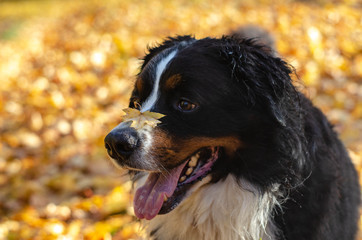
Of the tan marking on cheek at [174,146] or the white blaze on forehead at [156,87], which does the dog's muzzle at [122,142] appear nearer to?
the tan marking on cheek at [174,146]

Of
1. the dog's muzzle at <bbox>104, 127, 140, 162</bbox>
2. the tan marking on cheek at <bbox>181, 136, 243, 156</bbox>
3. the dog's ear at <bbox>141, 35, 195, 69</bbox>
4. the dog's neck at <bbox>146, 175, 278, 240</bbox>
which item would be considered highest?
the dog's ear at <bbox>141, 35, 195, 69</bbox>

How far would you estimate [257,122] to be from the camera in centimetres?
251

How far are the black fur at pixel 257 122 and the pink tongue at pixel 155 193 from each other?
0.26m

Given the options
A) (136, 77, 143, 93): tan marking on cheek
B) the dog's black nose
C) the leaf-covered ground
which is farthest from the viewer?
the leaf-covered ground

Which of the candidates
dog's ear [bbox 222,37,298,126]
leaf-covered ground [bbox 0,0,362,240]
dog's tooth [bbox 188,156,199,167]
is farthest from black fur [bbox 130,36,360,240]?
leaf-covered ground [bbox 0,0,362,240]

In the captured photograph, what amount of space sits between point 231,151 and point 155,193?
541 mm

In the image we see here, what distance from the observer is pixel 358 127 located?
5340mm

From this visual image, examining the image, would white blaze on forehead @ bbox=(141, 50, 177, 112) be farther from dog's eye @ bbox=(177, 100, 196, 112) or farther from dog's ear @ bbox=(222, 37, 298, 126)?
dog's ear @ bbox=(222, 37, 298, 126)

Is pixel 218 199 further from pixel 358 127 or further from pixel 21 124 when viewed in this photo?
pixel 21 124

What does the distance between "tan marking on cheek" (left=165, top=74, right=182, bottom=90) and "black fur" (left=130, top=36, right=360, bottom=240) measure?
23 millimetres

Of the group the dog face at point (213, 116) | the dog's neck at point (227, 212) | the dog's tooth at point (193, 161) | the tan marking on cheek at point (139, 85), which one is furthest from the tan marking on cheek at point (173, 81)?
the dog's neck at point (227, 212)

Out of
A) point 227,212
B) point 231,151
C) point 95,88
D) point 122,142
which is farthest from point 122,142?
point 95,88

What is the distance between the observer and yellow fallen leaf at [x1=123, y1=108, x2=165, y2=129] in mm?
2338

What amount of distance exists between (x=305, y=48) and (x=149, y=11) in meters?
4.65
